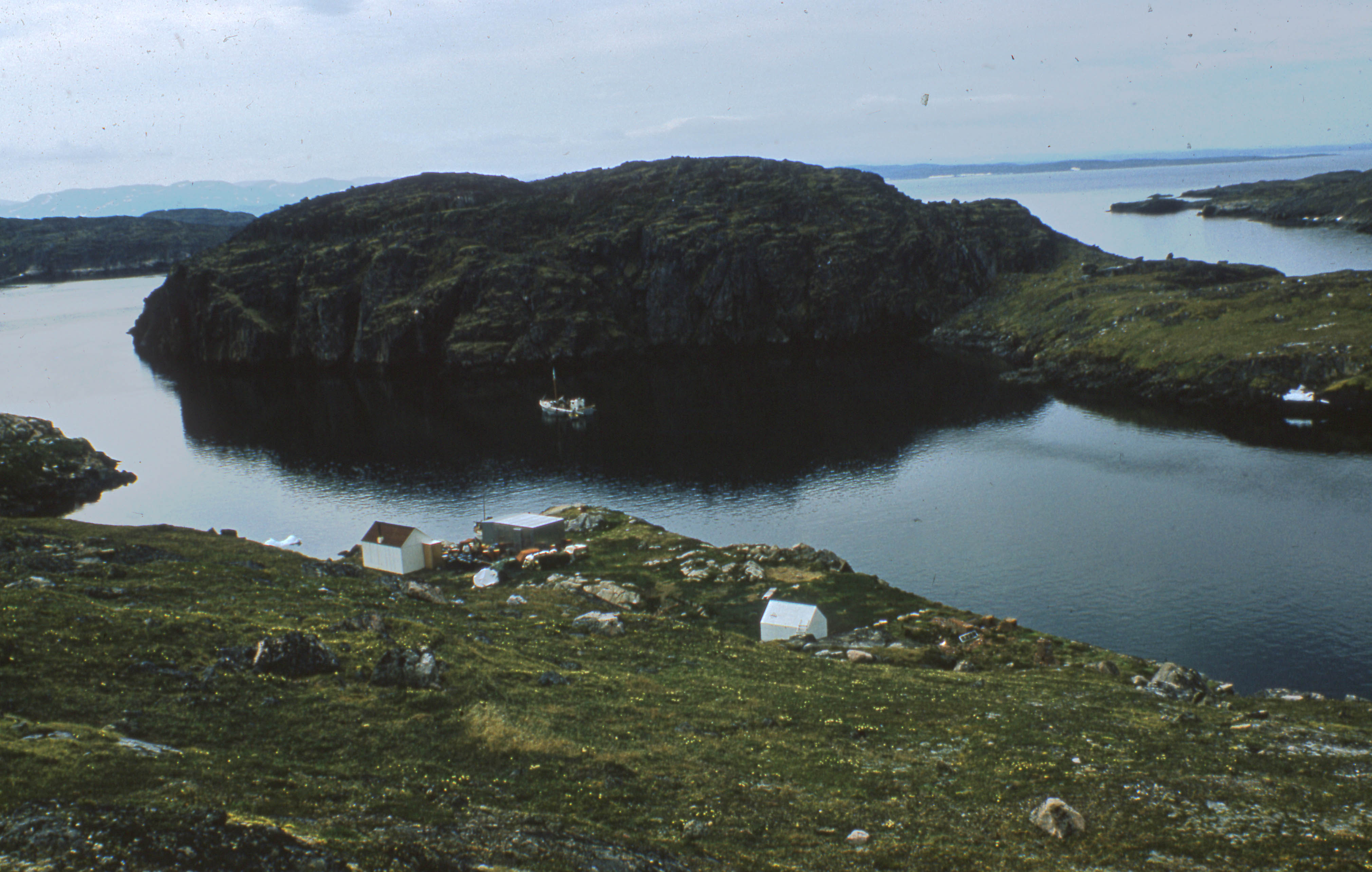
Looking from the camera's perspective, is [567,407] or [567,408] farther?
[567,407]

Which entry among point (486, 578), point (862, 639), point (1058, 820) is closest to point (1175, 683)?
point (862, 639)

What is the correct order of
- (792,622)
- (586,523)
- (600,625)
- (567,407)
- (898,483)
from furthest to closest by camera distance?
(567,407) → (898,483) → (586,523) → (792,622) → (600,625)

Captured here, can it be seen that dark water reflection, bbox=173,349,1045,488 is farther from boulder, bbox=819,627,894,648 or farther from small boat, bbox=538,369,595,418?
boulder, bbox=819,627,894,648

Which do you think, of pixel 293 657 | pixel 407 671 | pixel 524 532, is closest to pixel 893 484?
pixel 524 532

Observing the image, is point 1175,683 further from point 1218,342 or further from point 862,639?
point 1218,342

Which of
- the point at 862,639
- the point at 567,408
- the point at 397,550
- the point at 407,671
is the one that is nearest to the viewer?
the point at 407,671

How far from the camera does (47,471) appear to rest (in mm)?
122125

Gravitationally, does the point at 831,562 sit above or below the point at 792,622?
below

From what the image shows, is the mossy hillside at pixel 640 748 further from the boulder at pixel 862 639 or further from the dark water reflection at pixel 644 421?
the dark water reflection at pixel 644 421

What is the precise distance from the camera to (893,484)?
112 metres

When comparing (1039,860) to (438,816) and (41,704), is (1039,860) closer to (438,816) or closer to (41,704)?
(438,816)

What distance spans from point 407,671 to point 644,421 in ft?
386

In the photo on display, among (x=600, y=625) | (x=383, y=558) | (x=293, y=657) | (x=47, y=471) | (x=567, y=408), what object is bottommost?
(x=383, y=558)

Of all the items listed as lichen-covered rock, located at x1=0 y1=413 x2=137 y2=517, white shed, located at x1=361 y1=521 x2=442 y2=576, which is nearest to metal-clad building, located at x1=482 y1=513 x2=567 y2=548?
white shed, located at x1=361 y1=521 x2=442 y2=576
